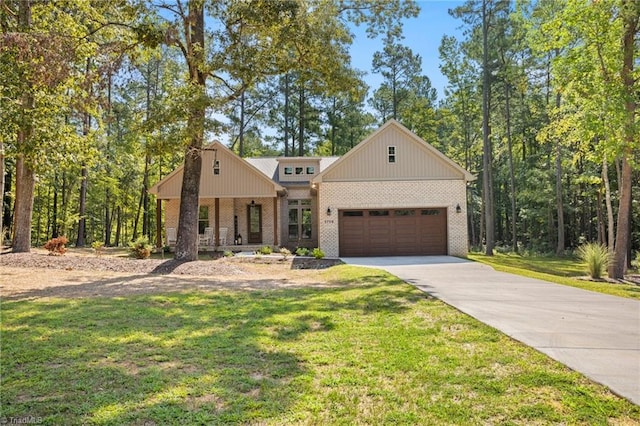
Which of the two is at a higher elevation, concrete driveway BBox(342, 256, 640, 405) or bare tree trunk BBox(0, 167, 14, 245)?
bare tree trunk BBox(0, 167, 14, 245)

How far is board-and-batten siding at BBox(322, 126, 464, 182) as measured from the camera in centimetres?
1777

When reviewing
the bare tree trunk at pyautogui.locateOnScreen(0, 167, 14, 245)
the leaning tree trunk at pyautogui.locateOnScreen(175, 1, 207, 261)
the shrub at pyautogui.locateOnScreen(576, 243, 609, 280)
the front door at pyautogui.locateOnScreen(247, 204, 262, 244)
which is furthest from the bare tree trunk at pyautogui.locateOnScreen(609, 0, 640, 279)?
the bare tree trunk at pyautogui.locateOnScreen(0, 167, 14, 245)

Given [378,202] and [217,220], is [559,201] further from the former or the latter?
[217,220]

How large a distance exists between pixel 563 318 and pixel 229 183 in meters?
16.9

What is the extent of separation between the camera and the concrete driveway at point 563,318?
12.7ft

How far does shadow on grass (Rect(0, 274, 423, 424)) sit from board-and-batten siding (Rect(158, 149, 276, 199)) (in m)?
12.6

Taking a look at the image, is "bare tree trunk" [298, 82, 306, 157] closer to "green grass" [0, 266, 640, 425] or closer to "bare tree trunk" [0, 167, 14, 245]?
"bare tree trunk" [0, 167, 14, 245]

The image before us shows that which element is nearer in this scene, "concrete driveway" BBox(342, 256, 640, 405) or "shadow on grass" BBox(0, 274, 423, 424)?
"shadow on grass" BBox(0, 274, 423, 424)

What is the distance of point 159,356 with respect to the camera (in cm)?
420

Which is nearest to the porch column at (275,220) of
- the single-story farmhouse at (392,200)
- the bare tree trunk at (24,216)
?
the single-story farmhouse at (392,200)

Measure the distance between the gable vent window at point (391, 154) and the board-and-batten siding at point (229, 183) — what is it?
232 inches

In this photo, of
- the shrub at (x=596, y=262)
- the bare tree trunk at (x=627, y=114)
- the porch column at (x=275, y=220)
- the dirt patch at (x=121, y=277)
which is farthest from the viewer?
the porch column at (x=275, y=220)

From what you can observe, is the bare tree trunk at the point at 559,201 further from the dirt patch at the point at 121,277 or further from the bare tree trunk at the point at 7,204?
the bare tree trunk at the point at 7,204

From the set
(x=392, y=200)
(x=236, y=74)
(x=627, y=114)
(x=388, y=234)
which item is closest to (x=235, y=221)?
(x=388, y=234)
